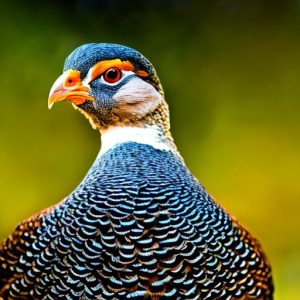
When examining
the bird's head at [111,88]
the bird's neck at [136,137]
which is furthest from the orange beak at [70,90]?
the bird's neck at [136,137]

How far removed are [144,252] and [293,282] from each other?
159 inches

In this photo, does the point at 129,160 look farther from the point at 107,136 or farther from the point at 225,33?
the point at 225,33

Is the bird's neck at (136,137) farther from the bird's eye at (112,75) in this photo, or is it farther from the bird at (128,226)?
the bird's eye at (112,75)

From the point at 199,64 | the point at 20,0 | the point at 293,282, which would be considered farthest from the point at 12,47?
the point at 293,282

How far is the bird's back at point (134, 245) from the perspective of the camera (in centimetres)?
255

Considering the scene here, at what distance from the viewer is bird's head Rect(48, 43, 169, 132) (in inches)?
111

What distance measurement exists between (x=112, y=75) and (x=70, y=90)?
0.67ft

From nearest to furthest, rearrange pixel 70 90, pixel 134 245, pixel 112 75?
pixel 134 245, pixel 70 90, pixel 112 75

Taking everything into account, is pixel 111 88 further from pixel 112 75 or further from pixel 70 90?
pixel 70 90

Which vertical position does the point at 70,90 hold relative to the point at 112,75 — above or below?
below

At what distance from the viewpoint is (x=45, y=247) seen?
265 cm

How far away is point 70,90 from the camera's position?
2.81 metres

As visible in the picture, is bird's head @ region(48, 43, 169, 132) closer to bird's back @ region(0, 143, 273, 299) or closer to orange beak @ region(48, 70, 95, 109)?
orange beak @ region(48, 70, 95, 109)

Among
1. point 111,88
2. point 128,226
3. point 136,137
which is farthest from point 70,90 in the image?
point 128,226
